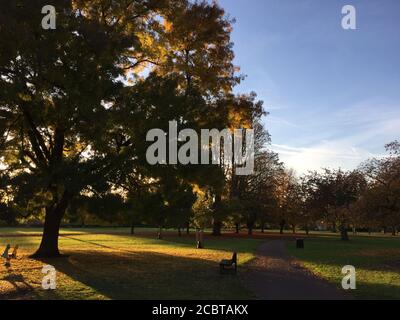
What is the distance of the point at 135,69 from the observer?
2681 centimetres

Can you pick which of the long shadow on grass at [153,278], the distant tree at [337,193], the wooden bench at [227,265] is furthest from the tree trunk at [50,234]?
the distant tree at [337,193]

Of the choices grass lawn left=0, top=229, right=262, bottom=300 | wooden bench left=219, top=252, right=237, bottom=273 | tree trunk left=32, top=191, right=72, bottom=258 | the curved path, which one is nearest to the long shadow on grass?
grass lawn left=0, top=229, right=262, bottom=300

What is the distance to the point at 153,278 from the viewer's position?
641 inches

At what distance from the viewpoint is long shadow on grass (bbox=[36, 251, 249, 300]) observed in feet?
42.3

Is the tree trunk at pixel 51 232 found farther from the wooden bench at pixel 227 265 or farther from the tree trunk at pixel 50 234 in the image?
the wooden bench at pixel 227 265

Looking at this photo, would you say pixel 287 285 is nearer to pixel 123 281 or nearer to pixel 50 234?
pixel 123 281

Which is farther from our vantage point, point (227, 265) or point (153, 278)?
point (227, 265)

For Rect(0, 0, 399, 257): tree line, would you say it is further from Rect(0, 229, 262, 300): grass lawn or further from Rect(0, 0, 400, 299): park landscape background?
Rect(0, 229, 262, 300): grass lawn

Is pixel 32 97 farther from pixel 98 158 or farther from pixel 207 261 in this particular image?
pixel 207 261

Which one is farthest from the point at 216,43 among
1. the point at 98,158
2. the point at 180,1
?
the point at 98,158

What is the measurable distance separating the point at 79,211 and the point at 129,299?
39.2ft

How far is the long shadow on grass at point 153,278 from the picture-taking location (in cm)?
1290

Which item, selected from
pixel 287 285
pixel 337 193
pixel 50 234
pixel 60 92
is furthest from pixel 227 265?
pixel 337 193
